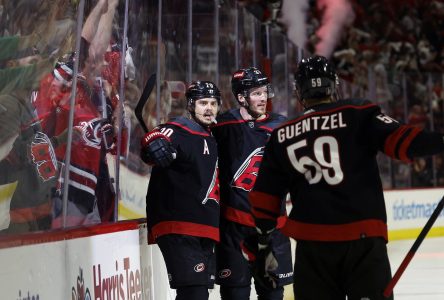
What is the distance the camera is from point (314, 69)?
3484mm

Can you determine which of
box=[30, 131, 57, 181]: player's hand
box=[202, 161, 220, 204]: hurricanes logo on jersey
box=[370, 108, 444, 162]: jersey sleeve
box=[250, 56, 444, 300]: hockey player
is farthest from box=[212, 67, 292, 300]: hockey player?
box=[370, 108, 444, 162]: jersey sleeve

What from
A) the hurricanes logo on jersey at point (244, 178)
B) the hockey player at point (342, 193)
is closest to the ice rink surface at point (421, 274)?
the hurricanes logo on jersey at point (244, 178)

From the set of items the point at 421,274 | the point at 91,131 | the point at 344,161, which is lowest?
the point at 421,274

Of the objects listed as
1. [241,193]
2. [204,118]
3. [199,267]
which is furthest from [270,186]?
[241,193]

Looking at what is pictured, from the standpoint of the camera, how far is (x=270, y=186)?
11.5 ft

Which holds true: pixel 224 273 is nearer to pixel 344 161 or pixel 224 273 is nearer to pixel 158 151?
pixel 158 151

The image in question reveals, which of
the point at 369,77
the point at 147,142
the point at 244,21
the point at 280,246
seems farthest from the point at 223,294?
the point at 369,77

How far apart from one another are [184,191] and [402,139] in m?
1.62

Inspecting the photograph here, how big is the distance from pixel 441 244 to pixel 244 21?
14.0 ft

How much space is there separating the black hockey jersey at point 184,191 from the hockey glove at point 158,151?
7 cm

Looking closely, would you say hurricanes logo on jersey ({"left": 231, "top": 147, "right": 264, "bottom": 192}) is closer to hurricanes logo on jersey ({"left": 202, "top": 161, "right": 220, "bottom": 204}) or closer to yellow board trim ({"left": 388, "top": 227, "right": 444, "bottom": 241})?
hurricanes logo on jersey ({"left": 202, "top": 161, "right": 220, "bottom": 204})

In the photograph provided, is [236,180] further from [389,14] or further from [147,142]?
[389,14]

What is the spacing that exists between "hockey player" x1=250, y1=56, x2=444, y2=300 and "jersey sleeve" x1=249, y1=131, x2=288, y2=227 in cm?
9

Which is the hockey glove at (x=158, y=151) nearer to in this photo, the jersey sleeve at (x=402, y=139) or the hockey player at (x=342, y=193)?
the hockey player at (x=342, y=193)
